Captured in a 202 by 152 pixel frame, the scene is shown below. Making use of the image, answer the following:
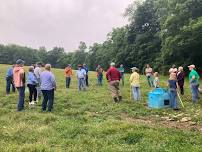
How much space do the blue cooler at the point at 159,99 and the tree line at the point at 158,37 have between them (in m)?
31.5

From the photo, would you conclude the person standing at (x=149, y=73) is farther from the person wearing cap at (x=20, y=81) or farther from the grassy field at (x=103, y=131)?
the person wearing cap at (x=20, y=81)

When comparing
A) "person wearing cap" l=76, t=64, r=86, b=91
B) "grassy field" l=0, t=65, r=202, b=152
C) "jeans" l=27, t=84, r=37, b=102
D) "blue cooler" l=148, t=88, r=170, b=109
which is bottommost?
"grassy field" l=0, t=65, r=202, b=152

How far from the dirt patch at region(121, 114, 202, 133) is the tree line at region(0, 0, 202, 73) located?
35.5 meters

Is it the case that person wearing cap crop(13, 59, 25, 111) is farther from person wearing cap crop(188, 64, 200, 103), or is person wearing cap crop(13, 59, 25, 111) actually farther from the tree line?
the tree line

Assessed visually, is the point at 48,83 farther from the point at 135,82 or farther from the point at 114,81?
the point at 135,82

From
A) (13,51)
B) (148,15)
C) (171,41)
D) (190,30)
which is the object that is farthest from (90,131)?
(13,51)

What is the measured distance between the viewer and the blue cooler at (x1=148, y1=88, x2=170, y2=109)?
66.6ft

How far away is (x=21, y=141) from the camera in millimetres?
12117

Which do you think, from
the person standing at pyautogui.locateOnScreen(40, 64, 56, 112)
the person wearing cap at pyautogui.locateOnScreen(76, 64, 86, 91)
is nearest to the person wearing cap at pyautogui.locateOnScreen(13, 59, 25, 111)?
the person standing at pyautogui.locateOnScreen(40, 64, 56, 112)

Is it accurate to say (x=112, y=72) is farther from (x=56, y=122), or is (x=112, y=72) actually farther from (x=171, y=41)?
(x=171, y=41)

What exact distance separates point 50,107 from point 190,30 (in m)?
36.8

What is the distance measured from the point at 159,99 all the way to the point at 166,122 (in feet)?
14.3

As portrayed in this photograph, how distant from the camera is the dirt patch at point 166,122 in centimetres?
1480

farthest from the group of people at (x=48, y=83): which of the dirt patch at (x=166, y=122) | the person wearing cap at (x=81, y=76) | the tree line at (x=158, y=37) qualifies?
the tree line at (x=158, y=37)
